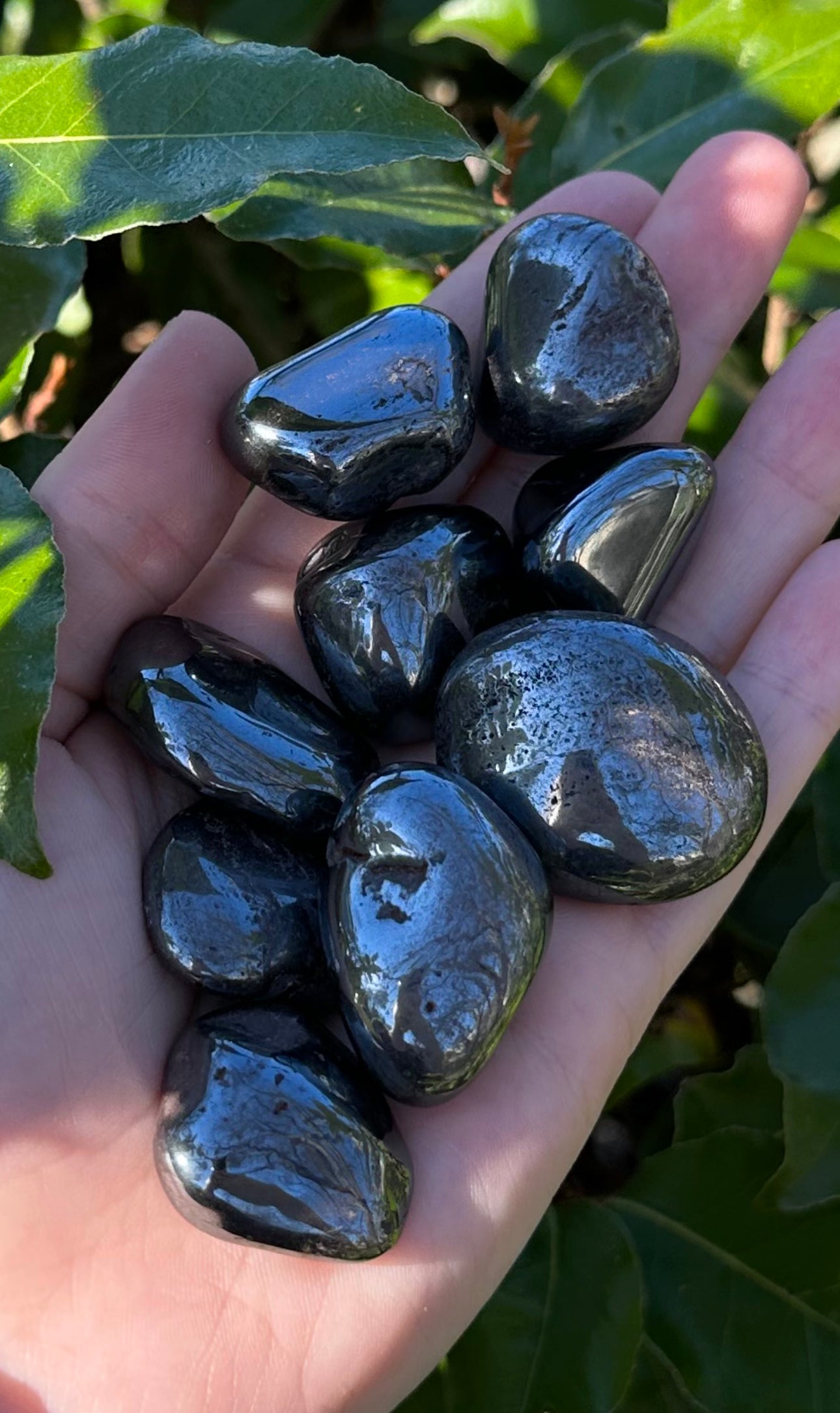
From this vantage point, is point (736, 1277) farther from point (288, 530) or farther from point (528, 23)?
point (528, 23)

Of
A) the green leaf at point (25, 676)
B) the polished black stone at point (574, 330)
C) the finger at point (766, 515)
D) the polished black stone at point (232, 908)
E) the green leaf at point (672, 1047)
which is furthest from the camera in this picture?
the green leaf at point (672, 1047)

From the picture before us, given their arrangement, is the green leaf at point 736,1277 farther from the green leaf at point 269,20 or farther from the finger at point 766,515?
the green leaf at point 269,20

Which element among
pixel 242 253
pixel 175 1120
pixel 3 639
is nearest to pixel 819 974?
pixel 175 1120

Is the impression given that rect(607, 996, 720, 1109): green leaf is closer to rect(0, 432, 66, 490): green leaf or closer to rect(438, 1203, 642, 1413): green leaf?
rect(438, 1203, 642, 1413): green leaf

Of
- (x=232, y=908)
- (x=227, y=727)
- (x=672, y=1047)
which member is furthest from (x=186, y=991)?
(x=672, y=1047)

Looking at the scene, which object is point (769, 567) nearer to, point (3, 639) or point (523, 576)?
point (523, 576)

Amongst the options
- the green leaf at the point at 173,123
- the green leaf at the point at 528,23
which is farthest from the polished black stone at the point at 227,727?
the green leaf at the point at 528,23

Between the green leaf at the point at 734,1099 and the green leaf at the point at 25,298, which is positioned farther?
the green leaf at the point at 734,1099
